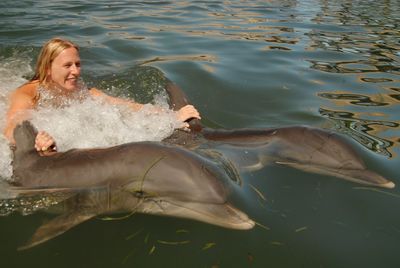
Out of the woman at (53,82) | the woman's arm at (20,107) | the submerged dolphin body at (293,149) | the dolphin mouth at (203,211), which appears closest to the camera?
the dolphin mouth at (203,211)

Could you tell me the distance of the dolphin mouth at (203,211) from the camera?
3.64 m

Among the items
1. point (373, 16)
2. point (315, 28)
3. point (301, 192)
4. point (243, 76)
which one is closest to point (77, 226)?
point (301, 192)

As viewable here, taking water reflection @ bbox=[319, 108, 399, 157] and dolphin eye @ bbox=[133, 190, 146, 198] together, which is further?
water reflection @ bbox=[319, 108, 399, 157]

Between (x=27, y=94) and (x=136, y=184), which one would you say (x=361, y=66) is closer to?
(x=27, y=94)

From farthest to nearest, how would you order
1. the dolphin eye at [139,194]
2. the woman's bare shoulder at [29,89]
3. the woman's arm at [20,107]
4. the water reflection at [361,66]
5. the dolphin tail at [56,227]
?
the water reflection at [361,66] < the woman's bare shoulder at [29,89] < the woman's arm at [20,107] < the dolphin eye at [139,194] < the dolphin tail at [56,227]

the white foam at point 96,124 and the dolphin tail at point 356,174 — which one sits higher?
the white foam at point 96,124

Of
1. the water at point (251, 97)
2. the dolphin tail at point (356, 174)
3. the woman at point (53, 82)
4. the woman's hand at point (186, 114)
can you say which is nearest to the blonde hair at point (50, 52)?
the woman at point (53, 82)

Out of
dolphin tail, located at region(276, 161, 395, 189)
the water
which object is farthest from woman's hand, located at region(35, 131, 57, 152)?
dolphin tail, located at region(276, 161, 395, 189)

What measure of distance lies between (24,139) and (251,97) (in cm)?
373

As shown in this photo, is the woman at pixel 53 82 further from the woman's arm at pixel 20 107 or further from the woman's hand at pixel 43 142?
the woman's hand at pixel 43 142

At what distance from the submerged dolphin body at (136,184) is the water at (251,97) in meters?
0.12

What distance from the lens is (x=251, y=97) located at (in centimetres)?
727

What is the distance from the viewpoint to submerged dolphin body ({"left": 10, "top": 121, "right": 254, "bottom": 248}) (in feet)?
12.2

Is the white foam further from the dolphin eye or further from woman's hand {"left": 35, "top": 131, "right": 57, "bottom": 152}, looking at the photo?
the dolphin eye
